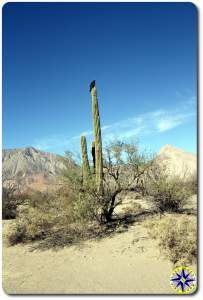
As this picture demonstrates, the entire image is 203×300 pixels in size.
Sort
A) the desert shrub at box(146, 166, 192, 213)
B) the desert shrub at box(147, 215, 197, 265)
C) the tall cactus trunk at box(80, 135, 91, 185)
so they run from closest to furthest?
1. the desert shrub at box(147, 215, 197, 265)
2. the tall cactus trunk at box(80, 135, 91, 185)
3. the desert shrub at box(146, 166, 192, 213)

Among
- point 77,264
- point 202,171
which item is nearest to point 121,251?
point 77,264

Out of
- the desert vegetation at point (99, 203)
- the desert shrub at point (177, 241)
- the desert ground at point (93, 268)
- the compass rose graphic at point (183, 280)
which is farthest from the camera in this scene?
the desert vegetation at point (99, 203)

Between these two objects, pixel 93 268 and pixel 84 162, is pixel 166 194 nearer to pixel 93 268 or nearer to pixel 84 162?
pixel 84 162

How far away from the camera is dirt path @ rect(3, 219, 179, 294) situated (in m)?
5.35

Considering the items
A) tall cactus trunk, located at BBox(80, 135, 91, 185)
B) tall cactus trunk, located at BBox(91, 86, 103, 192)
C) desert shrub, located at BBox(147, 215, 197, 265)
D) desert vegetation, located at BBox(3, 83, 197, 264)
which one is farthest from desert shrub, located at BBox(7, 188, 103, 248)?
desert shrub, located at BBox(147, 215, 197, 265)

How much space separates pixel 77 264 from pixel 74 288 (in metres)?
1.20

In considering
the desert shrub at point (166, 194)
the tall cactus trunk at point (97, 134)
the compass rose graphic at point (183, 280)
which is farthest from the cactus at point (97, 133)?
the compass rose graphic at point (183, 280)

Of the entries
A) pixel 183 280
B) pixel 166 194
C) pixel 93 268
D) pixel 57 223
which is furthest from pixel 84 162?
pixel 183 280

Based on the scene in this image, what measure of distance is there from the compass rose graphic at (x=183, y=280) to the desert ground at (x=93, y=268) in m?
0.12

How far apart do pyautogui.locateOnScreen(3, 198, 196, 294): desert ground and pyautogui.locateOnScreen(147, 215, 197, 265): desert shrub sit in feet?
0.62

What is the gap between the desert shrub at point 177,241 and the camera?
6270mm

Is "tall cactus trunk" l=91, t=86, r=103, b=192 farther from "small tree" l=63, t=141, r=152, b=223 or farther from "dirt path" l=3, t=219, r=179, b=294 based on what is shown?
"dirt path" l=3, t=219, r=179, b=294

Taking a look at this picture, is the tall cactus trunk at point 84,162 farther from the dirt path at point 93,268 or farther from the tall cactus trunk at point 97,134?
the dirt path at point 93,268

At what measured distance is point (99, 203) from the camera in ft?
30.0
